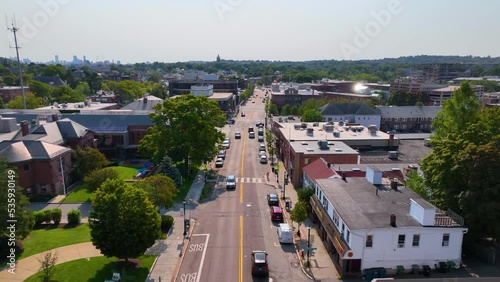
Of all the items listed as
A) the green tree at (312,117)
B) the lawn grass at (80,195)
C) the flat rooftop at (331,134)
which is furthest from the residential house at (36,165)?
the green tree at (312,117)

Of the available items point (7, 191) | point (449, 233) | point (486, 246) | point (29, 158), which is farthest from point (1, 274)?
point (486, 246)

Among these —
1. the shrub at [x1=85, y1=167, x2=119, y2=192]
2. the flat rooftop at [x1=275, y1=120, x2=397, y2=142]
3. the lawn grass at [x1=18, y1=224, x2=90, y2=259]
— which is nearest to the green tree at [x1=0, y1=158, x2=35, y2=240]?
the lawn grass at [x1=18, y1=224, x2=90, y2=259]

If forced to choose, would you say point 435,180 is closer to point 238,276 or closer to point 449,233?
point 449,233

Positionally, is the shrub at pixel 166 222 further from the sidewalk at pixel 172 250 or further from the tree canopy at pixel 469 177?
the tree canopy at pixel 469 177

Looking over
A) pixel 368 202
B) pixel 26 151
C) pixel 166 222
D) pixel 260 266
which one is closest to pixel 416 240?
pixel 368 202

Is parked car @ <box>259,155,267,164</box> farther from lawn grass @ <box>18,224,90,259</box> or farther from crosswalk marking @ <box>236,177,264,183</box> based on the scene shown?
lawn grass @ <box>18,224,90,259</box>

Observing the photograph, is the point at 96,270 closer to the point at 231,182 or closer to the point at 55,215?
the point at 55,215
